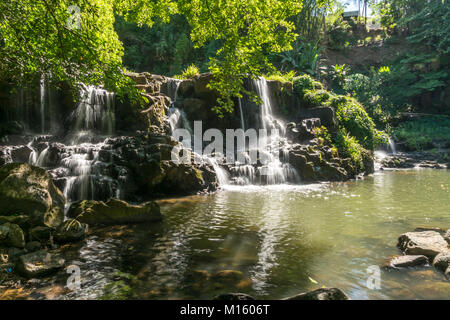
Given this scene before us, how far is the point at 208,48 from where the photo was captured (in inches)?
1308

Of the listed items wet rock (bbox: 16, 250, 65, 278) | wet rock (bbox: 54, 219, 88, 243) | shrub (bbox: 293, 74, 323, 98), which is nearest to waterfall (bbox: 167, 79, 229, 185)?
wet rock (bbox: 54, 219, 88, 243)

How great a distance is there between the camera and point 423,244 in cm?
500

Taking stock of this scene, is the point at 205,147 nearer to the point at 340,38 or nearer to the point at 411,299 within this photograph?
the point at 411,299

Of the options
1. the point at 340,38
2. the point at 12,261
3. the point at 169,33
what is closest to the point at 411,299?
the point at 12,261

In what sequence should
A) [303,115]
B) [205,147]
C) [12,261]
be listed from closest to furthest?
[12,261] < [205,147] < [303,115]

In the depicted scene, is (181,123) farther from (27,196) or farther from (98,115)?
(27,196)

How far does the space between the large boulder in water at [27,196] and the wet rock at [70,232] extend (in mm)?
335

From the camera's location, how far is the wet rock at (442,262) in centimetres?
429

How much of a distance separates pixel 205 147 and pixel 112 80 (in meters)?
10.1

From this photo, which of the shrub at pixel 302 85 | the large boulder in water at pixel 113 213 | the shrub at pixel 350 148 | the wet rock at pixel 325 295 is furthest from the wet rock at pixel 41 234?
the shrub at pixel 302 85

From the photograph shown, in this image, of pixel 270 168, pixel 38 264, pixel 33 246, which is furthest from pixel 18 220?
pixel 270 168

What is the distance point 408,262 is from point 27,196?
23.1 ft

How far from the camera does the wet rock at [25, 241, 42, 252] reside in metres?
5.08

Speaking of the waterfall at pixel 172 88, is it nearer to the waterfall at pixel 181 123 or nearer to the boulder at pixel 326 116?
the waterfall at pixel 181 123
